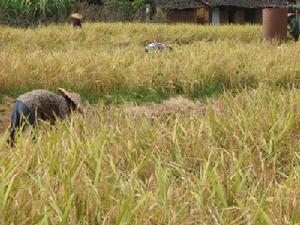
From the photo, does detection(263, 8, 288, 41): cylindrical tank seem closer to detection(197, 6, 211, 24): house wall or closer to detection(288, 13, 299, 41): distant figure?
detection(288, 13, 299, 41): distant figure

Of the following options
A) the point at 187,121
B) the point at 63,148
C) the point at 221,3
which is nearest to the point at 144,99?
the point at 187,121

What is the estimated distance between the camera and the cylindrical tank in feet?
34.7

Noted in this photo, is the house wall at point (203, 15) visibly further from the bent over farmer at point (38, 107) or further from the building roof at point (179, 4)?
the bent over farmer at point (38, 107)

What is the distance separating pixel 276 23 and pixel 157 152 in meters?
8.40

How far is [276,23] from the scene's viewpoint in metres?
10.6

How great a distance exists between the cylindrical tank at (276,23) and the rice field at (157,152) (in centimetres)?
410

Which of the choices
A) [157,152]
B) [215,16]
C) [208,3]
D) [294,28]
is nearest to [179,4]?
[208,3]

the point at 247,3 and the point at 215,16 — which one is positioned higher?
the point at 247,3

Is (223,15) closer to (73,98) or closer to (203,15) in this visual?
(203,15)

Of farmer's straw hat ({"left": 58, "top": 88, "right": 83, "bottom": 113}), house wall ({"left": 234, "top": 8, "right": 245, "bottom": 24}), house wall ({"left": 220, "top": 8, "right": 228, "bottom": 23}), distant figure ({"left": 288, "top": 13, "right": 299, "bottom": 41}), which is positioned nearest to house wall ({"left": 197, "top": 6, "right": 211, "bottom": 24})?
house wall ({"left": 220, "top": 8, "right": 228, "bottom": 23})

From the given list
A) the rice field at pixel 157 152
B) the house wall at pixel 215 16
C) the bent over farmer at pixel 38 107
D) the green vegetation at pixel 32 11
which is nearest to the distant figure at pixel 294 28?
the rice field at pixel 157 152

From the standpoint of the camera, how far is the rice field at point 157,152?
1.83m

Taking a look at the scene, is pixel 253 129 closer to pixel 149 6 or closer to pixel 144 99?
pixel 144 99

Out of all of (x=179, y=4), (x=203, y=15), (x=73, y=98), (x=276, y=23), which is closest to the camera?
(x=73, y=98)
